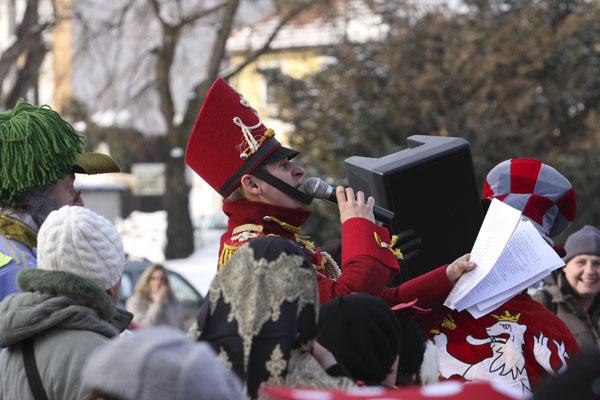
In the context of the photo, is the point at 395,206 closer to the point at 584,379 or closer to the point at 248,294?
the point at 248,294

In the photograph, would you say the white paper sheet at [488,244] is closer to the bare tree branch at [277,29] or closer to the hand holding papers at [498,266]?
the hand holding papers at [498,266]

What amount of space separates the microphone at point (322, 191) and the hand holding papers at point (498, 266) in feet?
0.97

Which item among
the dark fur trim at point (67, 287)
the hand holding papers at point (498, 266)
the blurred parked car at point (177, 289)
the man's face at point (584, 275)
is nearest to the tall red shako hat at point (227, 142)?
the dark fur trim at point (67, 287)

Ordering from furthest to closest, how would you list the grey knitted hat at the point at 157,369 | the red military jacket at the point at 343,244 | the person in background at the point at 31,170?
the person in background at the point at 31,170 → the red military jacket at the point at 343,244 → the grey knitted hat at the point at 157,369

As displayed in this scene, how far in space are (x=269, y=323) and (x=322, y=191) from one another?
40.1 inches

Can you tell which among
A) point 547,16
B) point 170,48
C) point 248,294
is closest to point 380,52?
point 547,16

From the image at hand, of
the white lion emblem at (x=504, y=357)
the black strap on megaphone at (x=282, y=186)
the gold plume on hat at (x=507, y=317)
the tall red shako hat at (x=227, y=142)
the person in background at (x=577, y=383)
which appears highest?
the tall red shako hat at (x=227, y=142)

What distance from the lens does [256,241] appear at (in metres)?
2.64

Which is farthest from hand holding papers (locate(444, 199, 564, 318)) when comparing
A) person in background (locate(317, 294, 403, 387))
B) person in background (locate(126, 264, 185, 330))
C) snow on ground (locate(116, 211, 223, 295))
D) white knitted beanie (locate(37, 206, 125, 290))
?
snow on ground (locate(116, 211, 223, 295))

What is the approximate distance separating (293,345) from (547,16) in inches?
627

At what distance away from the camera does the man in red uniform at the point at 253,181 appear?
11.3 feet

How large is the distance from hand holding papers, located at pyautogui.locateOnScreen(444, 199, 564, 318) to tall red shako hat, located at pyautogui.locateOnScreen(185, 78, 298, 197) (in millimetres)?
641

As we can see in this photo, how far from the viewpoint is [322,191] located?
3482 millimetres

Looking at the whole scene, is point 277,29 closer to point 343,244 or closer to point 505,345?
point 505,345
